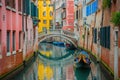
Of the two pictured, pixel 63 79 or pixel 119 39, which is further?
pixel 63 79

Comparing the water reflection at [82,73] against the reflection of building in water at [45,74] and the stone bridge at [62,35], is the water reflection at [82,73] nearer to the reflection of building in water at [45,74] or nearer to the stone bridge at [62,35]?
the reflection of building in water at [45,74]

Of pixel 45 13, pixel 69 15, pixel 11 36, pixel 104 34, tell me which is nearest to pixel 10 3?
pixel 11 36

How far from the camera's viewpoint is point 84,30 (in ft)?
131

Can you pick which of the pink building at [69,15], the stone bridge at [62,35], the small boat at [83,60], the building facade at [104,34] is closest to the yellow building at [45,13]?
the pink building at [69,15]

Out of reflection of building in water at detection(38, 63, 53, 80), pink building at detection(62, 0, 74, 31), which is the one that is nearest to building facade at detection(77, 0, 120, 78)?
reflection of building in water at detection(38, 63, 53, 80)

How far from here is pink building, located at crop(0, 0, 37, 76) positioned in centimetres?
1806

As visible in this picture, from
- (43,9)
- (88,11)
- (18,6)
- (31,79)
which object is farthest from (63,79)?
(43,9)

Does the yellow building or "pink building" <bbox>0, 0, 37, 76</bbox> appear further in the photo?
the yellow building

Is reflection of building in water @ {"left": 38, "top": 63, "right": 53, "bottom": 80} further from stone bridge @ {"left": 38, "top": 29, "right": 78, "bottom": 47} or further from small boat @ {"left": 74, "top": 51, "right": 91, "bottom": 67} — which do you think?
stone bridge @ {"left": 38, "top": 29, "right": 78, "bottom": 47}

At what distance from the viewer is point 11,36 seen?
20875 mm

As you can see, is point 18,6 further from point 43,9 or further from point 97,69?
point 43,9

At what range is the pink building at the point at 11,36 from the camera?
59.2 ft

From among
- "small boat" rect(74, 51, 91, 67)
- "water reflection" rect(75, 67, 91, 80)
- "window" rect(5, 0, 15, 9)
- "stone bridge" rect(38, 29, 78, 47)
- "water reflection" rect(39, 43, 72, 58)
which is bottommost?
"water reflection" rect(39, 43, 72, 58)

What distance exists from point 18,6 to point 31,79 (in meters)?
5.99
